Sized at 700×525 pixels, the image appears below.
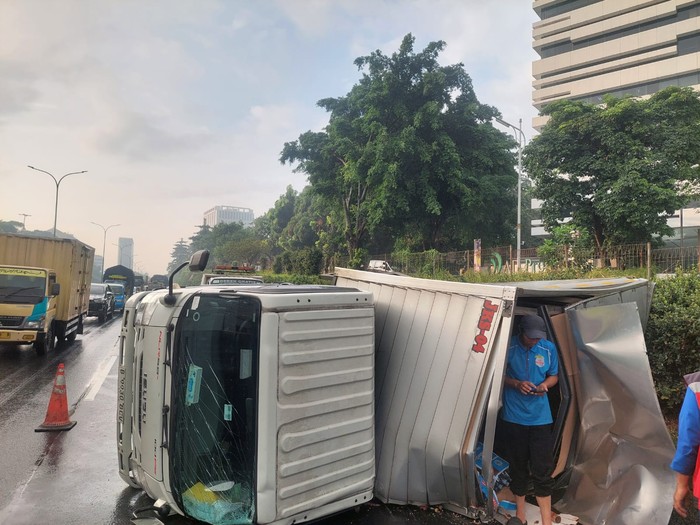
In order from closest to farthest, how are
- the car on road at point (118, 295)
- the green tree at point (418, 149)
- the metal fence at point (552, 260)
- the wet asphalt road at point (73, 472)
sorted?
the wet asphalt road at point (73, 472) < the metal fence at point (552, 260) < the car on road at point (118, 295) < the green tree at point (418, 149)

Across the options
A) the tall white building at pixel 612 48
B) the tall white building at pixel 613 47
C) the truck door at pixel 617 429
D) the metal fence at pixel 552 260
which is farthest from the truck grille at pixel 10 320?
the tall white building at pixel 613 47

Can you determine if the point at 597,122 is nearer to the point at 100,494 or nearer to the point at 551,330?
the point at 551,330

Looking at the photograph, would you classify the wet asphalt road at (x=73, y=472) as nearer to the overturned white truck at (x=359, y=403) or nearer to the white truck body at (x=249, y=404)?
the overturned white truck at (x=359, y=403)

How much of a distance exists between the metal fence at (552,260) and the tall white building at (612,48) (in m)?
33.9

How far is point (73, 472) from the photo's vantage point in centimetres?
468

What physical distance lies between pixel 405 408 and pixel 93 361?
938 centimetres

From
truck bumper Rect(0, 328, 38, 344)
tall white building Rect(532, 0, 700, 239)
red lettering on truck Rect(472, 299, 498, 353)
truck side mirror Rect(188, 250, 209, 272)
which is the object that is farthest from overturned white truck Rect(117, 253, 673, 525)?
tall white building Rect(532, 0, 700, 239)

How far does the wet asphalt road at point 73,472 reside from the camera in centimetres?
377

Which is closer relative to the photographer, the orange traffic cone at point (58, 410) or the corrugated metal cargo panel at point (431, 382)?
the corrugated metal cargo panel at point (431, 382)

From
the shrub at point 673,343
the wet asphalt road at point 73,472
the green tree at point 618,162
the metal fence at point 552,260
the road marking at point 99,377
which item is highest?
the green tree at point 618,162

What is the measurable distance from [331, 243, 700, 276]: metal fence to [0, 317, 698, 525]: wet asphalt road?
7.92 meters

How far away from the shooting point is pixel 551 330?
13.6 feet

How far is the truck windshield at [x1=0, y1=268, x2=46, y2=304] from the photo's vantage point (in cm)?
1054

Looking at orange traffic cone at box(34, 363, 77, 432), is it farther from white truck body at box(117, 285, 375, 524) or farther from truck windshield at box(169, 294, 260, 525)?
truck windshield at box(169, 294, 260, 525)
